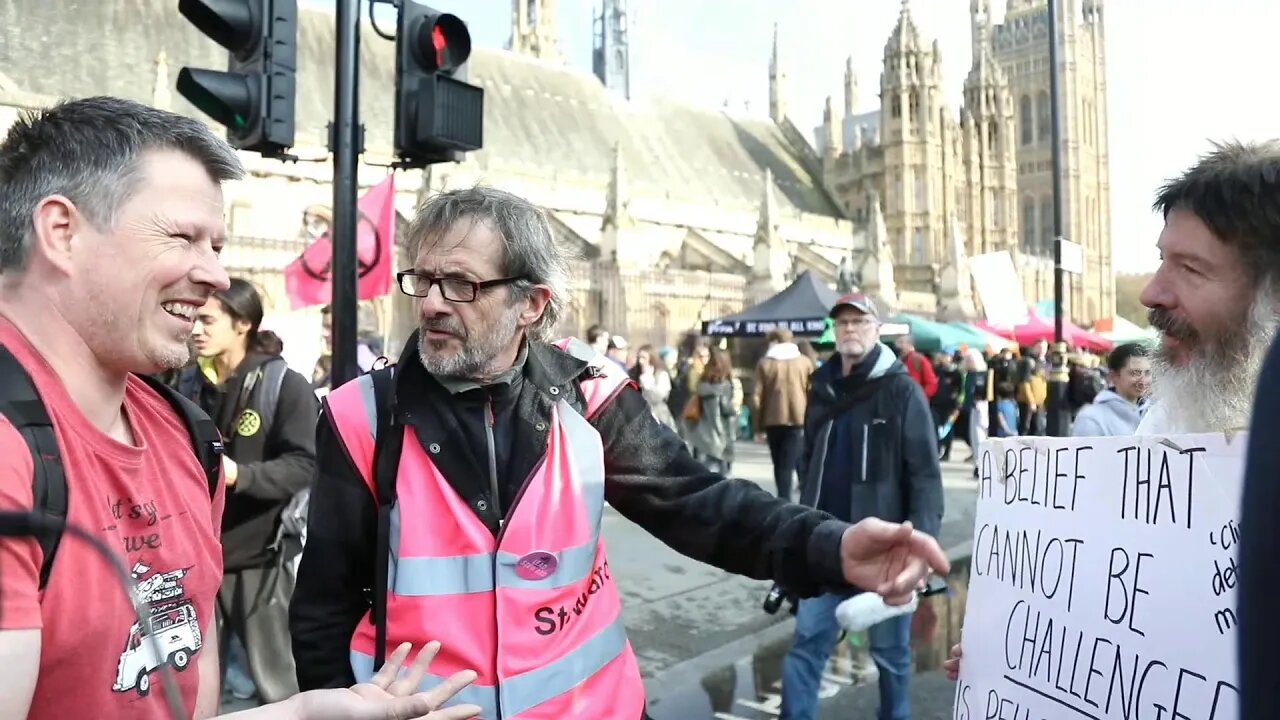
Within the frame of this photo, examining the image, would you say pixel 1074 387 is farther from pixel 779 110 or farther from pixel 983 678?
pixel 779 110

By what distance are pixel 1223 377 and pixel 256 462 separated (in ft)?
10.3

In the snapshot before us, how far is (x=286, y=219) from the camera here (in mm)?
29141

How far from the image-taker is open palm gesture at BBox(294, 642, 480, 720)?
1.30 meters

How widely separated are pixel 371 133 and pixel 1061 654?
109 feet

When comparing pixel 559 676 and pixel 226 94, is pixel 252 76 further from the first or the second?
pixel 559 676

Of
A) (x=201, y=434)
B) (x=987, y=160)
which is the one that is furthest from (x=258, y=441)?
(x=987, y=160)

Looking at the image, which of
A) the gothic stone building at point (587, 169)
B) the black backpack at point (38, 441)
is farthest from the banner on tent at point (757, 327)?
the black backpack at point (38, 441)

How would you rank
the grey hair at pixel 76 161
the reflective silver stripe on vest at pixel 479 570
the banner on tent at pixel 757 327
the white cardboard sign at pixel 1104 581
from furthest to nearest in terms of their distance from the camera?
1. the banner on tent at pixel 757 327
2. the reflective silver stripe on vest at pixel 479 570
3. the white cardboard sign at pixel 1104 581
4. the grey hair at pixel 76 161

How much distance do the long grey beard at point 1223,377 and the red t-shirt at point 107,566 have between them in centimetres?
195

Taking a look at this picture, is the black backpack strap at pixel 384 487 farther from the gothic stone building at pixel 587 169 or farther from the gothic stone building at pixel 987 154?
the gothic stone building at pixel 987 154

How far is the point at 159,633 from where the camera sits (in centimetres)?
146

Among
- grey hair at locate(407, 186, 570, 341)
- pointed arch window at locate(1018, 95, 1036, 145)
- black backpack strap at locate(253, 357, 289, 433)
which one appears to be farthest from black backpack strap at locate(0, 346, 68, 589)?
pointed arch window at locate(1018, 95, 1036, 145)

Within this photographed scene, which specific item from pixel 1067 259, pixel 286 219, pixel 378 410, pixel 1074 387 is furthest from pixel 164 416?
pixel 286 219

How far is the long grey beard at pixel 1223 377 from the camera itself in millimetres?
1924
